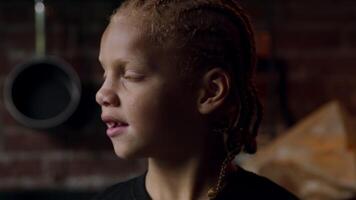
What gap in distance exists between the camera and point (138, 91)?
61 cm

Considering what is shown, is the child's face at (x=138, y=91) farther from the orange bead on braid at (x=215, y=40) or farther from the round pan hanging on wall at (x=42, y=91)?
the round pan hanging on wall at (x=42, y=91)

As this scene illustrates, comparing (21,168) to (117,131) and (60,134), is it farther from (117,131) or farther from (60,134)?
(117,131)

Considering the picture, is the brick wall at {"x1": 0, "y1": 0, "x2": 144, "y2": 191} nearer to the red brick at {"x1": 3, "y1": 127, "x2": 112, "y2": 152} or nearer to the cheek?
the red brick at {"x1": 3, "y1": 127, "x2": 112, "y2": 152}

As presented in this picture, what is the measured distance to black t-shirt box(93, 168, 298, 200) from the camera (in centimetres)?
66

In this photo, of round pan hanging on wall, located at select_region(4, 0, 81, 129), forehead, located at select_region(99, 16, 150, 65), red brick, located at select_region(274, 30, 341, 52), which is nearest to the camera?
forehead, located at select_region(99, 16, 150, 65)

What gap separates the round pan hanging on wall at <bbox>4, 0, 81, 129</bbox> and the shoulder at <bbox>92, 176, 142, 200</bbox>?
25.8 inches

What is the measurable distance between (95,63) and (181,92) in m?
0.82

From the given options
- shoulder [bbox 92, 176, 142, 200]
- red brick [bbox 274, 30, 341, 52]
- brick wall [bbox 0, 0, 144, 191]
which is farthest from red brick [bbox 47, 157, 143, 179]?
shoulder [bbox 92, 176, 142, 200]

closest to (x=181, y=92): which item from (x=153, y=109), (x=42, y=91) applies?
(x=153, y=109)

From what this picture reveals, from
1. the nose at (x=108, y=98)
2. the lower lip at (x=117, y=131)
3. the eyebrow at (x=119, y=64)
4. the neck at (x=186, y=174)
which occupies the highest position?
the eyebrow at (x=119, y=64)

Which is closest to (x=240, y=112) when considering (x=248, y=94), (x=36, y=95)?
(x=248, y=94)

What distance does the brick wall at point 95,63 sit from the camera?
56.1 inches

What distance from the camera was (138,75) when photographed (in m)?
0.61

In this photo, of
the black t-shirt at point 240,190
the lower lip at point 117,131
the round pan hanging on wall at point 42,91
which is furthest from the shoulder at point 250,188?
the round pan hanging on wall at point 42,91
